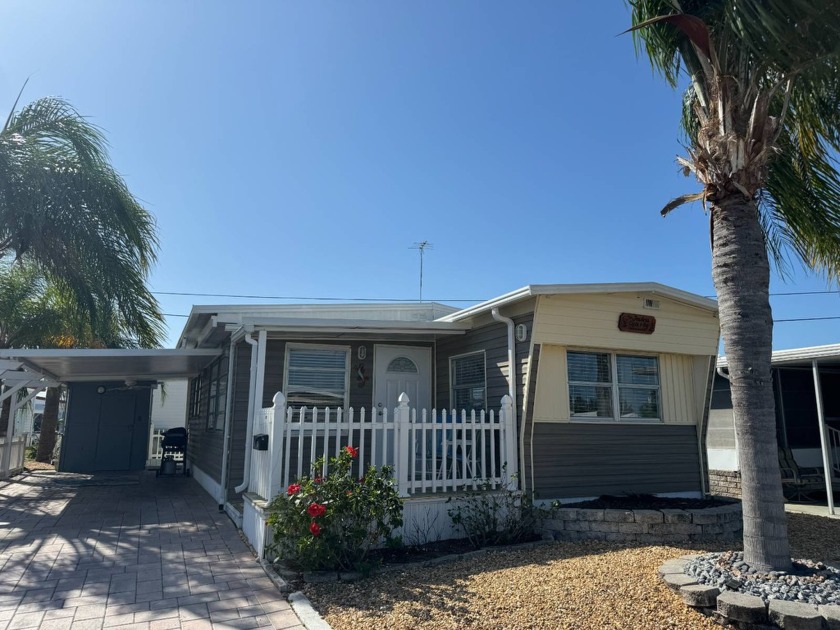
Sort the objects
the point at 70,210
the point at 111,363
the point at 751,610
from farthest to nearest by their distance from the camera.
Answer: the point at 111,363 < the point at 70,210 < the point at 751,610

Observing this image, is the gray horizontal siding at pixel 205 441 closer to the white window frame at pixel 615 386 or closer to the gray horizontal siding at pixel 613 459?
the gray horizontal siding at pixel 613 459

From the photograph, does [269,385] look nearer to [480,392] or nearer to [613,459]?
[480,392]

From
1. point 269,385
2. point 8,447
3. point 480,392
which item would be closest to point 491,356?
point 480,392

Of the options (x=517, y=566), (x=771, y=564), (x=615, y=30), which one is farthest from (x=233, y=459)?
(x=615, y=30)

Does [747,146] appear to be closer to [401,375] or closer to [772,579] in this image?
[772,579]

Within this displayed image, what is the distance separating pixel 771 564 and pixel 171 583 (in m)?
4.92

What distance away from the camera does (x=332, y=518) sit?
520cm

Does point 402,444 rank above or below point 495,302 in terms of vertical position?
below

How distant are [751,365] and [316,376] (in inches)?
242

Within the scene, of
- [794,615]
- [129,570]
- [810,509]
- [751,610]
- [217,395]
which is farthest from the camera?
[217,395]

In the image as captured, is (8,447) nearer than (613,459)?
No

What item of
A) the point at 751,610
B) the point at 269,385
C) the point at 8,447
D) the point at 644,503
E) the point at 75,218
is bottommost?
the point at 751,610

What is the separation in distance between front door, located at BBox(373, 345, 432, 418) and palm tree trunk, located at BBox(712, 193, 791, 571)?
5354mm

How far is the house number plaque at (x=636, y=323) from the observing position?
793cm
